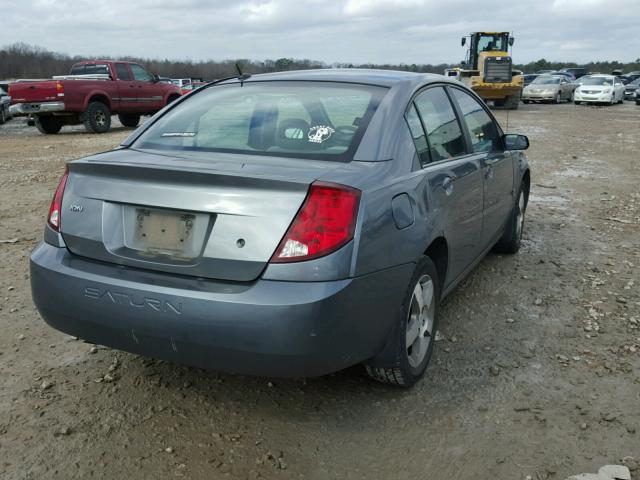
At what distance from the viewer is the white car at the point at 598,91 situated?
30.7 metres

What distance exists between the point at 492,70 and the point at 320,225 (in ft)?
81.7

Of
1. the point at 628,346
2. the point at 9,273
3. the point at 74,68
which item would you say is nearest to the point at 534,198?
the point at 628,346

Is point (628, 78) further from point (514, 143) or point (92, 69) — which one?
point (514, 143)

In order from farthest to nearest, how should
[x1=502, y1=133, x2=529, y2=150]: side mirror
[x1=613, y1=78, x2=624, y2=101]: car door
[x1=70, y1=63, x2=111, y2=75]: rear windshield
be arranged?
[x1=613, y1=78, x2=624, y2=101]: car door < [x1=70, y1=63, x2=111, y2=75]: rear windshield < [x1=502, y1=133, x2=529, y2=150]: side mirror

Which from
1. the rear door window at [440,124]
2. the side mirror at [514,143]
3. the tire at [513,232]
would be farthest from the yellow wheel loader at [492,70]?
the rear door window at [440,124]

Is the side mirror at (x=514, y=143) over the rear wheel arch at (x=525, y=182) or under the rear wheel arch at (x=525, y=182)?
over

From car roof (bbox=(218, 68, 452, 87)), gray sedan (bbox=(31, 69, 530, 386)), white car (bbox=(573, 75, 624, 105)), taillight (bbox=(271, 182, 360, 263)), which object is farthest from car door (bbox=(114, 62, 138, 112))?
white car (bbox=(573, 75, 624, 105))

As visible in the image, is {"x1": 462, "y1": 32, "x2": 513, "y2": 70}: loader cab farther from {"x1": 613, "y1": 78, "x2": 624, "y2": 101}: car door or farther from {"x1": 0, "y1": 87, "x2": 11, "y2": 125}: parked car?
{"x1": 0, "y1": 87, "x2": 11, "y2": 125}: parked car

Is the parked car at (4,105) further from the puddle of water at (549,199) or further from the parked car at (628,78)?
the parked car at (628,78)

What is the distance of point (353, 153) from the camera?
A: 2.87 metres

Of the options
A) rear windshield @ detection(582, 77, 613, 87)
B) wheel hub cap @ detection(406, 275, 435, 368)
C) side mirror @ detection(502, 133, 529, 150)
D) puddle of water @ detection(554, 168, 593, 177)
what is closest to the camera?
wheel hub cap @ detection(406, 275, 435, 368)

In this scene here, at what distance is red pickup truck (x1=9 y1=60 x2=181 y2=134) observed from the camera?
15.9 meters

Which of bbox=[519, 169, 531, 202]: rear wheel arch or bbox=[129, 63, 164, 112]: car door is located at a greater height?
bbox=[129, 63, 164, 112]: car door

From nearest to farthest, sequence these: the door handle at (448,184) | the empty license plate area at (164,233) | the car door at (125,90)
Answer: the empty license plate area at (164,233) < the door handle at (448,184) < the car door at (125,90)
